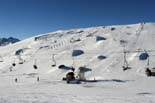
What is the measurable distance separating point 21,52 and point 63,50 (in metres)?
23.5

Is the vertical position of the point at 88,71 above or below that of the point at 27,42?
below

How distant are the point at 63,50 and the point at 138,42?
27334 mm

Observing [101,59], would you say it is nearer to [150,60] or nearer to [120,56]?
[120,56]

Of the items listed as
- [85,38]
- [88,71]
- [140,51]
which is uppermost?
[85,38]

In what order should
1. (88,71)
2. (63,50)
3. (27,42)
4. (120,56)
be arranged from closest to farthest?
(88,71), (120,56), (63,50), (27,42)

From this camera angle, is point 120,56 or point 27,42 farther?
point 27,42

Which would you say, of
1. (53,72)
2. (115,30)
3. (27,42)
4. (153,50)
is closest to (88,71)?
(53,72)

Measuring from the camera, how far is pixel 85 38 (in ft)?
385

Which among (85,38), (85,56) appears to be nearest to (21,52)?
(85,38)

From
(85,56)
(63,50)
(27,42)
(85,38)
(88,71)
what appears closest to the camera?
(88,71)

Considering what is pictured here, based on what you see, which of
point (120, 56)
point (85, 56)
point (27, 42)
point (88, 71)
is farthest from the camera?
point (27, 42)

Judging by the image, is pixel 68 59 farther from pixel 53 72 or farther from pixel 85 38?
pixel 85 38

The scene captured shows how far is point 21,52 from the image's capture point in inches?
4852

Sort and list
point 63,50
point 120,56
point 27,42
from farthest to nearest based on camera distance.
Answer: point 27,42, point 63,50, point 120,56
